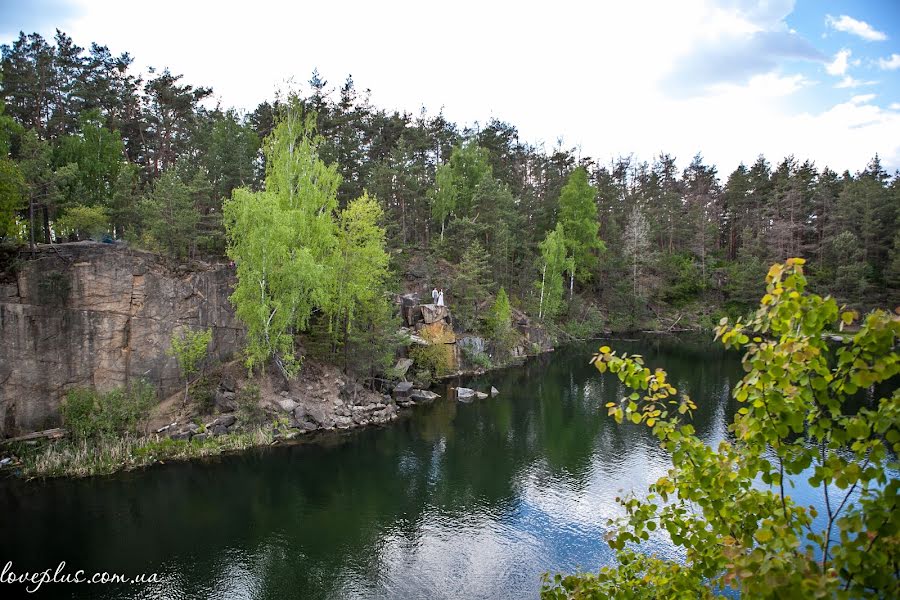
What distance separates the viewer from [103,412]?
27.8 meters

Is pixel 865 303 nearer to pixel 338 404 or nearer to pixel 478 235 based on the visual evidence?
pixel 478 235

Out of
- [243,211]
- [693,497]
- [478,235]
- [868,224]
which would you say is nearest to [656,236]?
[868,224]

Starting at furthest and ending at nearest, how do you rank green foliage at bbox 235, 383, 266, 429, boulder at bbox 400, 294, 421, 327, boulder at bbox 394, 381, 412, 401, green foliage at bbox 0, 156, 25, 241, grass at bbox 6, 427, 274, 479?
boulder at bbox 400, 294, 421, 327 < boulder at bbox 394, 381, 412, 401 < green foliage at bbox 235, 383, 266, 429 < green foliage at bbox 0, 156, 25, 241 < grass at bbox 6, 427, 274, 479

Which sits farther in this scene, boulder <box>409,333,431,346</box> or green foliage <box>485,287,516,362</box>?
green foliage <box>485,287,516,362</box>

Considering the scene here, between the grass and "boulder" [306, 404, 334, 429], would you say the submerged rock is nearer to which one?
"boulder" [306, 404, 334, 429]

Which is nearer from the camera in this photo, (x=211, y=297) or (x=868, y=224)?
(x=211, y=297)

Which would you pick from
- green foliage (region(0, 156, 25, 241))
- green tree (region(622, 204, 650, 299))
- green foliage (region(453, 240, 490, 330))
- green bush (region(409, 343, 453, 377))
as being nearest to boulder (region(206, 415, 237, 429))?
green foliage (region(0, 156, 25, 241))

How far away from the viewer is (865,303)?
61.9m

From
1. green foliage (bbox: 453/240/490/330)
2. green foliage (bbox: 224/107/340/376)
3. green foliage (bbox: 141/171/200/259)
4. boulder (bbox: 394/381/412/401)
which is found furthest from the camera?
green foliage (bbox: 453/240/490/330)

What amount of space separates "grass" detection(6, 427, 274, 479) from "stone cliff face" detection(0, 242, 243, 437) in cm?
252

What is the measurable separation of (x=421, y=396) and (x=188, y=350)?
15.9 meters

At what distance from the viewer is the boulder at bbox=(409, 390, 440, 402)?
39344 mm

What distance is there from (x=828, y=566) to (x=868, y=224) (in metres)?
76.5

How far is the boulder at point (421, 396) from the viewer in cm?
3934
